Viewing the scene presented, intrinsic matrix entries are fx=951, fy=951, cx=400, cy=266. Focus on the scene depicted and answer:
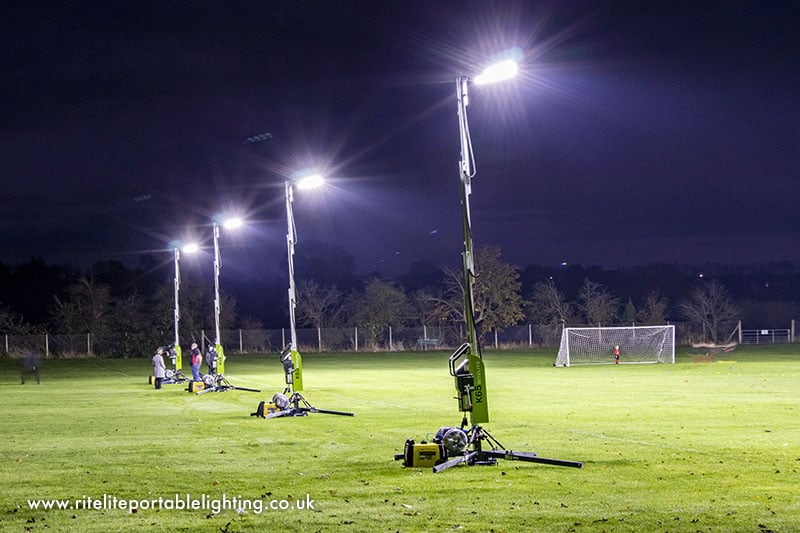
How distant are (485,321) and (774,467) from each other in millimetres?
70679

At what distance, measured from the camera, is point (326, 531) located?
31.4ft

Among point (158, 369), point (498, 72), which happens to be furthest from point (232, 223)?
point (498, 72)

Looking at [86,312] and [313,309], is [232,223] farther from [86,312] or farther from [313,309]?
[313,309]

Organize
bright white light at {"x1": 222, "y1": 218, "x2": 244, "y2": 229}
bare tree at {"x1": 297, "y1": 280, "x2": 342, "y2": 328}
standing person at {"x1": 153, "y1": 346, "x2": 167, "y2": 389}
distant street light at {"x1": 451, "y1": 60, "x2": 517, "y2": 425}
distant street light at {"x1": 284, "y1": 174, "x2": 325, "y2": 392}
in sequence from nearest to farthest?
distant street light at {"x1": 451, "y1": 60, "x2": 517, "y2": 425} → distant street light at {"x1": 284, "y1": 174, "x2": 325, "y2": 392} → bright white light at {"x1": 222, "y1": 218, "x2": 244, "y2": 229} → standing person at {"x1": 153, "y1": 346, "x2": 167, "y2": 389} → bare tree at {"x1": 297, "y1": 280, "x2": 342, "y2": 328}

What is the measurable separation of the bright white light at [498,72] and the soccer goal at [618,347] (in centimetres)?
3819

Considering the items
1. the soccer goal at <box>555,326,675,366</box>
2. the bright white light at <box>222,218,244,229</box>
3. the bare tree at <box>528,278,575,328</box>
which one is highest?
the bright white light at <box>222,218,244,229</box>

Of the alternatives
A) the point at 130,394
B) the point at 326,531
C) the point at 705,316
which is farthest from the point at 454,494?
the point at 705,316

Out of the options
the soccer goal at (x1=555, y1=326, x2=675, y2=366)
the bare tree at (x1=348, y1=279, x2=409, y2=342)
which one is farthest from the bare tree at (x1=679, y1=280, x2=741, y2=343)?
the bare tree at (x1=348, y1=279, x2=409, y2=342)

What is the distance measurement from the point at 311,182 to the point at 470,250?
34.9 ft

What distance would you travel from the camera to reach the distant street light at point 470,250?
45.8 ft

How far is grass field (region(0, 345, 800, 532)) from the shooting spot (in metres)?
10.2

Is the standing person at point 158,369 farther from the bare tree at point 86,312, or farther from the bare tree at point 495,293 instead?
the bare tree at point 495,293

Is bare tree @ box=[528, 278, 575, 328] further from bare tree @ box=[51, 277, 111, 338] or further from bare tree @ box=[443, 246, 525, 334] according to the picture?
bare tree @ box=[51, 277, 111, 338]

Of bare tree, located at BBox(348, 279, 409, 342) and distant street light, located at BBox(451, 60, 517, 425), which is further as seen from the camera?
bare tree, located at BBox(348, 279, 409, 342)
